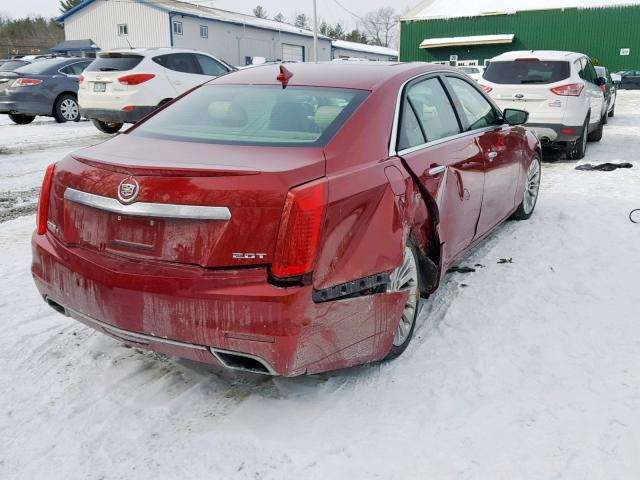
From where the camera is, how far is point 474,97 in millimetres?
4523

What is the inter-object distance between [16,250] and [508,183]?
163 inches

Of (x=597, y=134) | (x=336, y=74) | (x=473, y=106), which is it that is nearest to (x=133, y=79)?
A: (x=473, y=106)

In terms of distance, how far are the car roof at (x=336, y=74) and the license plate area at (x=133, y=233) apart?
1430 millimetres

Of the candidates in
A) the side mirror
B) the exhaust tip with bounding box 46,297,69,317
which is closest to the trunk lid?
the exhaust tip with bounding box 46,297,69,317

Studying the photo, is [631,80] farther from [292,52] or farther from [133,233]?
[133,233]

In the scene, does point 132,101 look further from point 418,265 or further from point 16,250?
point 418,265

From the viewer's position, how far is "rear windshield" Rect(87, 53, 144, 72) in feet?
36.4

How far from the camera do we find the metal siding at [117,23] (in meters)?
37.7

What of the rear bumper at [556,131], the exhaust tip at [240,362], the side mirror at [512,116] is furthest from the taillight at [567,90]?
the exhaust tip at [240,362]

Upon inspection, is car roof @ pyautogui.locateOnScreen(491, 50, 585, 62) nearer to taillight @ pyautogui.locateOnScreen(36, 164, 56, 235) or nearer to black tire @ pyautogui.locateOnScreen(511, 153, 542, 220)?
black tire @ pyautogui.locateOnScreen(511, 153, 542, 220)

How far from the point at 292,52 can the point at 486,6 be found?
1689 centimetres

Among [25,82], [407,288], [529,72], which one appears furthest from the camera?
[25,82]

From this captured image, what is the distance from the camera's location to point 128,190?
96.1 inches

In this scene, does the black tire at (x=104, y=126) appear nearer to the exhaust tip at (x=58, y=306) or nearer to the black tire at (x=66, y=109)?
the black tire at (x=66, y=109)
